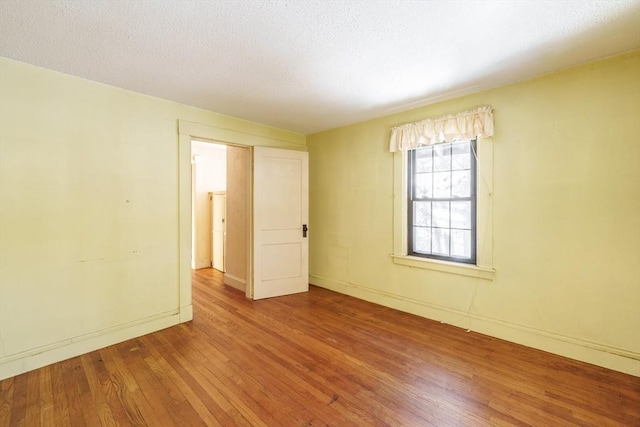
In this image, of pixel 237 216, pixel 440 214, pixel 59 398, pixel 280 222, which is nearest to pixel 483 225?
pixel 440 214

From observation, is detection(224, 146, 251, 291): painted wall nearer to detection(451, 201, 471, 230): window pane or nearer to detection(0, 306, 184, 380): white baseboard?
detection(0, 306, 184, 380): white baseboard

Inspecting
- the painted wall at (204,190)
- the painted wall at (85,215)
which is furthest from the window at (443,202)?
the painted wall at (204,190)

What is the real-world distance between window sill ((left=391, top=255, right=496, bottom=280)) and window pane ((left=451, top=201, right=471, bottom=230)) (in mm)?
443

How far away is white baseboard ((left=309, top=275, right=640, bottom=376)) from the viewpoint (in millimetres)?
2211

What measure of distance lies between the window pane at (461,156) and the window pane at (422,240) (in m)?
0.82

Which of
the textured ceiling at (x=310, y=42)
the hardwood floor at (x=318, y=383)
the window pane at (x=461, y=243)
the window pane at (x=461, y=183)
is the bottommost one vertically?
the hardwood floor at (x=318, y=383)

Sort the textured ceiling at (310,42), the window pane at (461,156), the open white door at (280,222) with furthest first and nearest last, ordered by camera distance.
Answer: the open white door at (280,222), the window pane at (461,156), the textured ceiling at (310,42)

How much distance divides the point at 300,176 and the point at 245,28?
254 centimetres

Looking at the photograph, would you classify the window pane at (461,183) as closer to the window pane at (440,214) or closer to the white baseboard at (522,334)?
the window pane at (440,214)

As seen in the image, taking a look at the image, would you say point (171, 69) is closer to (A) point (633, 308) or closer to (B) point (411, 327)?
(B) point (411, 327)

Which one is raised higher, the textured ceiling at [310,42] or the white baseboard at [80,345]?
the textured ceiling at [310,42]

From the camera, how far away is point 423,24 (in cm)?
182

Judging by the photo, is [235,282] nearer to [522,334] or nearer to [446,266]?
[446,266]

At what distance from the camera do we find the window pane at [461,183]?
3066 mm
